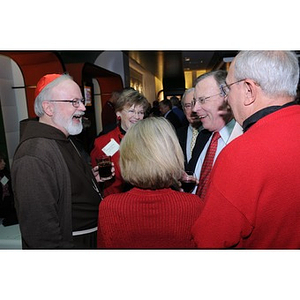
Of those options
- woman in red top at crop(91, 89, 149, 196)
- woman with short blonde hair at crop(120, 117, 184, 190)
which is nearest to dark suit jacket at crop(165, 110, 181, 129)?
woman in red top at crop(91, 89, 149, 196)

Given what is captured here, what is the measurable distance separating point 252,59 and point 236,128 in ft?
2.31

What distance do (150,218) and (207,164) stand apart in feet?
2.73

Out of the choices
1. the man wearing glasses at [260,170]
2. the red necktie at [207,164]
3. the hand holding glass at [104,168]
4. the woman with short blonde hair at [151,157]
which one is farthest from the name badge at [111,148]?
the man wearing glasses at [260,170]

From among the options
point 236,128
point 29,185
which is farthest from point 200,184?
point 29,185

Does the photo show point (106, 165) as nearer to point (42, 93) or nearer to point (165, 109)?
point (42, 93)

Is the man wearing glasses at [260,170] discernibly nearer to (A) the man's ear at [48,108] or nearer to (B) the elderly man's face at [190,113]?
(A) the man's ear at [48,108]

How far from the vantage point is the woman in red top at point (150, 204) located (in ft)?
3.65

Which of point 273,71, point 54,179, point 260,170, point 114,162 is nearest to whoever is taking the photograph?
point 260,170

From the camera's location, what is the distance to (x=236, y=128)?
1.67 m

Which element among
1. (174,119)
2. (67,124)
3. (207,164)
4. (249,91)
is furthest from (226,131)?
(174,119)

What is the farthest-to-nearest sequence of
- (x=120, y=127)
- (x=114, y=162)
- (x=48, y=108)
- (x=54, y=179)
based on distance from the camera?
(x=120, y=127)
(x=114, y=162)
(x=48, y=108)
(x=54, y=179)

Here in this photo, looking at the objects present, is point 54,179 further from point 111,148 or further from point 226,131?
point 226,131

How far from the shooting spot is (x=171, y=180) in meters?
1.18

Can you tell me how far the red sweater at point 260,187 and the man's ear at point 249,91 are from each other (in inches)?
4.8
